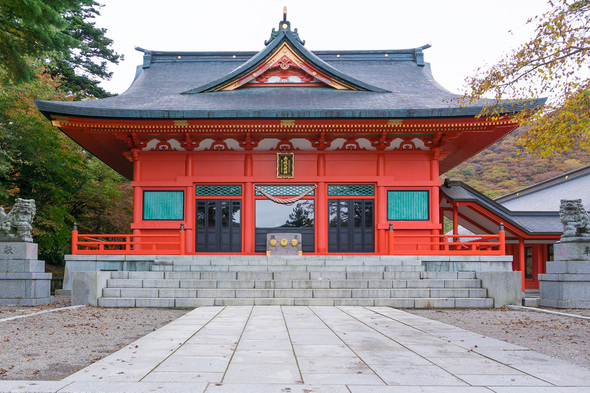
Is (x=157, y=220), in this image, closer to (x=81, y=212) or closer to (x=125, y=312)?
(x=125, y=312)

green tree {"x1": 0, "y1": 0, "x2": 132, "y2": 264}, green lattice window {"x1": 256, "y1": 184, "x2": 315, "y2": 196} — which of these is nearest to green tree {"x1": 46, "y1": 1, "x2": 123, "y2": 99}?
green tree {"x1": 0, "y1": 0, "x2": 132, "y2": 264}

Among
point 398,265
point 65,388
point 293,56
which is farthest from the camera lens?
point 293,56

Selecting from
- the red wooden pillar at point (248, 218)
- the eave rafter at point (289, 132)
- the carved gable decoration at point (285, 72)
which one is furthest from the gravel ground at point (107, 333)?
the carved gable decoration at point (285, 72)

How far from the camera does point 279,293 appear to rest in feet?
35.1

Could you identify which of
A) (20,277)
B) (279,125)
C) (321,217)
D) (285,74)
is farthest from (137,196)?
(285,74)

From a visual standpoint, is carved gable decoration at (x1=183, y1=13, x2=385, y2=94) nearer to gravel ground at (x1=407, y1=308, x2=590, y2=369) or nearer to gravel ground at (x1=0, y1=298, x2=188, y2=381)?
gravel ground at (x1=0, y1=298, x2=188, y2=381)

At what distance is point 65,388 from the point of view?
372 cm

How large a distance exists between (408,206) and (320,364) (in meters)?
11.8

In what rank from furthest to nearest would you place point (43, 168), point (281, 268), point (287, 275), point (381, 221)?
point (43, 168) < point (381, 221) < point (281, 268) < point (287, 275)

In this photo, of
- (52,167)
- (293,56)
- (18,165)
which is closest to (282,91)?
(293,56)

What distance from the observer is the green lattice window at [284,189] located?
1596cm

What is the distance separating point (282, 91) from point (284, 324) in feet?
37.4

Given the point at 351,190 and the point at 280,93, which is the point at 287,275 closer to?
the point at 351,190

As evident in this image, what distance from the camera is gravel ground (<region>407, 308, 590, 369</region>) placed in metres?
5.80
